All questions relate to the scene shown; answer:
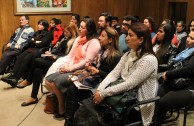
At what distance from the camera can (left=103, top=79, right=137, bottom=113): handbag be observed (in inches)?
79.4

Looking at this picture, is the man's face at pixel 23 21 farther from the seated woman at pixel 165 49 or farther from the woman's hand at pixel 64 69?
the seated woman at pixel 165 49

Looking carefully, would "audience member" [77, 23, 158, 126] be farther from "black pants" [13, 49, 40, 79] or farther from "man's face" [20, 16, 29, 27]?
"man's face" [20, 16, 29, 27]

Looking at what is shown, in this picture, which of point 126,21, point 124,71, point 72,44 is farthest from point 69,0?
point 124,71

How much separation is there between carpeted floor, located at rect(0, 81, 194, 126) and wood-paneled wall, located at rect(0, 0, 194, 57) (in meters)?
1.86

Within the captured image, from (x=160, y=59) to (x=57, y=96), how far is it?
129 cm

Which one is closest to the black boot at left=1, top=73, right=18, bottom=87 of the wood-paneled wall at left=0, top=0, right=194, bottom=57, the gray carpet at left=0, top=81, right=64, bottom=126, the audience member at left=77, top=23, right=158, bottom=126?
the gray carpet at left=0, top=81, right=64, bottom=126

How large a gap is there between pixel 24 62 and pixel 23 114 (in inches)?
45.3

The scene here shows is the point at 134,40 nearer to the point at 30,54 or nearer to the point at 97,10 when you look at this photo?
the point at 30,54

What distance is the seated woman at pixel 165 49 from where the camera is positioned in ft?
9.39

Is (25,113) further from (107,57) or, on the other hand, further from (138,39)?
(138,39)

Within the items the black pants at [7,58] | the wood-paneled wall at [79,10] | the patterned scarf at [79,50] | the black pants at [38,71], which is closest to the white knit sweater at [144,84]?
the patterned scarf at [79,50]

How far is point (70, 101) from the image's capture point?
2.77m

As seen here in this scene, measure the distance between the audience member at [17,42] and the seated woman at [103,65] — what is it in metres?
2.26

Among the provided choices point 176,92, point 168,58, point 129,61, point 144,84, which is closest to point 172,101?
point 176,92
